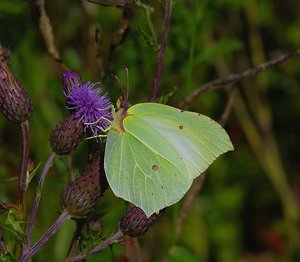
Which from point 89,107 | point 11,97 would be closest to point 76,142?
point 89,107

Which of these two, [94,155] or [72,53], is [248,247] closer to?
[72,53]

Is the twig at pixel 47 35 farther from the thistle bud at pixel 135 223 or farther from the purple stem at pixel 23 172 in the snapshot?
the thistle bud at pixel 135 223

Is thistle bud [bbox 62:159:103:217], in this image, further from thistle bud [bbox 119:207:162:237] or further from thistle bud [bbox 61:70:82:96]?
thistle bud [bbox 61:70:82:96]

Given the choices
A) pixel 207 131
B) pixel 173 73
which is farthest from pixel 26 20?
pixel 207 131

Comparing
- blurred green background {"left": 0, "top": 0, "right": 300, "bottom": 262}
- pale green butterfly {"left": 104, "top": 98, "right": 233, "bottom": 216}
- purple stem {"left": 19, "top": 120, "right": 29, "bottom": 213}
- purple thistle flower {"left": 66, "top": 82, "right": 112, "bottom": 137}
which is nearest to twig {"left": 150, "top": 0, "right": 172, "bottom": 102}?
pale green butterfly {"left": 104, "top": 98, "right": 233, "bottom": 216}

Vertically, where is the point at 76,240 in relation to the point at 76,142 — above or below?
below

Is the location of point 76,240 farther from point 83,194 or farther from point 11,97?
point 11,97
